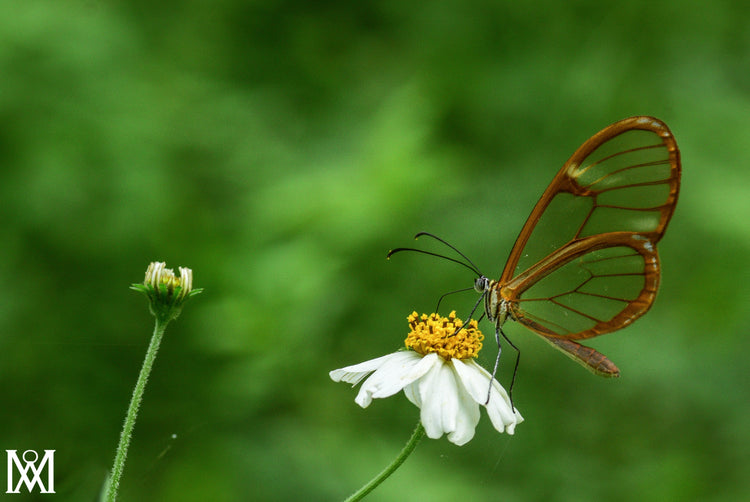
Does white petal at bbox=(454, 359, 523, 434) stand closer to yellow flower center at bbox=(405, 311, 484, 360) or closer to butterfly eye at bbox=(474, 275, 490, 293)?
yellow flower center at bbox=(405, 311, 484, 360)

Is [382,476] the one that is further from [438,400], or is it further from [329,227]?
[329,227]

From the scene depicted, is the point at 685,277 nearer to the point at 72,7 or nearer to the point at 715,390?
the point at 715,390

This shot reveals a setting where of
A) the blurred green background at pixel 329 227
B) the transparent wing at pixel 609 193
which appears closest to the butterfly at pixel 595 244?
the transparent wing at pixel 609 193

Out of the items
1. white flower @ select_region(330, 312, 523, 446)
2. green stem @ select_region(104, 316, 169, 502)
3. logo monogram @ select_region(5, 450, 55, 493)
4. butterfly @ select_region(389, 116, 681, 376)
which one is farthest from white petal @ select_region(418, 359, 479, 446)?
logo monogram @ select_region(5, 450, 55, 493)

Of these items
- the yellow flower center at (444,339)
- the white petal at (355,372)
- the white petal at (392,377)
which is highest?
the yellow flower center at (444,339)

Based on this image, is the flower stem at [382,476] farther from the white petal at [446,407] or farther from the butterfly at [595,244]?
the butterfly at [595,244]

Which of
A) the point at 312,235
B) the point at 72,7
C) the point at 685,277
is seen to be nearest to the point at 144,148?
the point at 72,7

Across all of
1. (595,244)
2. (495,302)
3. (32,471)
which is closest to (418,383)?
(495,302)
